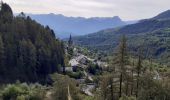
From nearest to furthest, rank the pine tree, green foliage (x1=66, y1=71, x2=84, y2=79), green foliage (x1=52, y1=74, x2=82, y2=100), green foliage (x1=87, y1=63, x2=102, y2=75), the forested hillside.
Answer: the pine tree → green foliage (x1=52, y1=74, x2=82, y2=100) → the forested hillside → green foliage (x1=66, y1=71, x2=84, y2=79) → green foliage (x1=87, y1=63, x2=102, y2=75)

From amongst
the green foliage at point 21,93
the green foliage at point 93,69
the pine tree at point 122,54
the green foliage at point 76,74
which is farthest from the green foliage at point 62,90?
the green foliage at point 93,69

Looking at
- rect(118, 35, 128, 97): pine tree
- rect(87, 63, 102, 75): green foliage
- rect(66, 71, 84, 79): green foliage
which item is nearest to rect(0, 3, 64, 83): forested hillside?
rect(66, 71, 84, 79): green foliage

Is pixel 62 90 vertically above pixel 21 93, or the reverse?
pixel 62 90

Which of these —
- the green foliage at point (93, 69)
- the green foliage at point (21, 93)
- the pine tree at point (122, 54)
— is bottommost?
the green foliage at point (93, 69)

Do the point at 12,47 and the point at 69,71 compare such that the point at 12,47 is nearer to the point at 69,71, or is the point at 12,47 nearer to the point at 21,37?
the point at 21,37

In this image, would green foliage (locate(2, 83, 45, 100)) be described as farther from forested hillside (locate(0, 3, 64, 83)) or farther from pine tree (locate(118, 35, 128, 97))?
forested hillside (locate(0, 3, 64, 83))

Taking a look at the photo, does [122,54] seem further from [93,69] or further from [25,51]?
[93,69]

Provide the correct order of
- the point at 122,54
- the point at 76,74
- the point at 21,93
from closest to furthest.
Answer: the point at 122,54 → the point at 21,93 → the point at 76,74

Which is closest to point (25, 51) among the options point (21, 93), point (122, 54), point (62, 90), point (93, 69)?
point (93, 69)

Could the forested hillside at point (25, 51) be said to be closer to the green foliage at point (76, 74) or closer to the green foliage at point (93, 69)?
the green foliage at point (76, 74)
